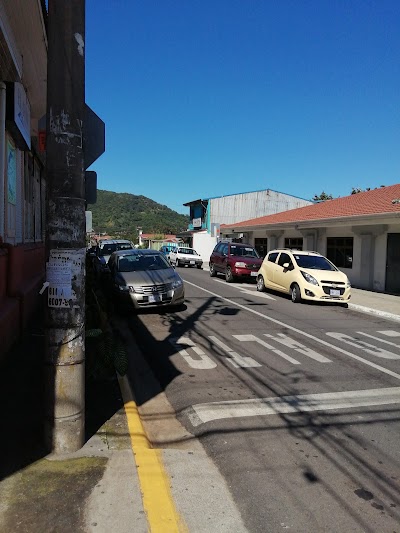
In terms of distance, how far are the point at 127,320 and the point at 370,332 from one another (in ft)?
17.6

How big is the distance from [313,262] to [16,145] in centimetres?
940

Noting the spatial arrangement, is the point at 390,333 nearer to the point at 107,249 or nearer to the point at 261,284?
the point at 261,284

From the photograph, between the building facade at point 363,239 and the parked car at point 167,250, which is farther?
the parked car at point 167,250

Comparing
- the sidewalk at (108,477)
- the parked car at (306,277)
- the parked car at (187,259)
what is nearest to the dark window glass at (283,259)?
the parked car at (306,277)

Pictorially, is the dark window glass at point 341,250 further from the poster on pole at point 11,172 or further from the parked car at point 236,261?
the poster on pole at point 11,172

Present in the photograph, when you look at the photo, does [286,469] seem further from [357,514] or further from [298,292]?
[298,292]

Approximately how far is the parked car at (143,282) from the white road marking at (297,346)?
282 cm

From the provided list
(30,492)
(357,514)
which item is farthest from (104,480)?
(357,514)

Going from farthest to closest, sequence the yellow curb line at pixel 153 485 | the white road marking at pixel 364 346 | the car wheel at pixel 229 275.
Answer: the car wheel at pixel 229 275 → the white road marking at pixel 364 346 → the yellow curb line at pixel 153 485

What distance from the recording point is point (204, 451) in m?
3.88

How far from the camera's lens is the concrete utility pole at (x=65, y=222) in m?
3.35

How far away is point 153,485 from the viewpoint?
3.18 m

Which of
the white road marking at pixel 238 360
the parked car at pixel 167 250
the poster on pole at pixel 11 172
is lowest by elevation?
the white road marking at pixel 238 360

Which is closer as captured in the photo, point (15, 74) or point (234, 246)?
point (15, 74)
